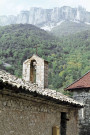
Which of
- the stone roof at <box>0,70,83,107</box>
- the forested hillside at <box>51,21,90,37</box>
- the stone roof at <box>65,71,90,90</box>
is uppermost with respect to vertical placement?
the forested hillside at <box>51,21,90,37</box>

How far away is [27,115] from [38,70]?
3.56 meters

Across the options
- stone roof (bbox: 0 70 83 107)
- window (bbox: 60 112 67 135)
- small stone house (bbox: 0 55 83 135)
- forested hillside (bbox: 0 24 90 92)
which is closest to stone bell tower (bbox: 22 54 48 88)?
small stone house (bbox: 0 55 83 135)

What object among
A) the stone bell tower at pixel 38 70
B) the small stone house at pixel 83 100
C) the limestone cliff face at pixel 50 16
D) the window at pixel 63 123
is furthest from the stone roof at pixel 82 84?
the limestone cliff face at pixel 50 16

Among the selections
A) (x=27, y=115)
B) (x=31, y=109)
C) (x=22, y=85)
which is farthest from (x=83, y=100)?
(x=22, y=85)

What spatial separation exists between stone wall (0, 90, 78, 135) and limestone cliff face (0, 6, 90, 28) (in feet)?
413

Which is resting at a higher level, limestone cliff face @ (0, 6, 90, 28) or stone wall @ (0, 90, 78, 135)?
limestone cliff face @ (0, 6, 90, 28)

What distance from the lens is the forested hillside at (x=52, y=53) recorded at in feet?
113

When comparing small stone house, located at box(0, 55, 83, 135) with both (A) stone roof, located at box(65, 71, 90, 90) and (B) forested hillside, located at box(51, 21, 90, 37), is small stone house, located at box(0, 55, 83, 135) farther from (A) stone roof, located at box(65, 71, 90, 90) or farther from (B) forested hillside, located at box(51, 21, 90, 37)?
(B) forested hillside, located at box(51, 21, 90, 37)

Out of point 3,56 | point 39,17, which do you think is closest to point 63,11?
point 39,17

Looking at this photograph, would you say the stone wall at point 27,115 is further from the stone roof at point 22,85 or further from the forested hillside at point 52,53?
the forested hillside at point 52,53

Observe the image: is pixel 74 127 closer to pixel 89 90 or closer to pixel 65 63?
pixel 89 90

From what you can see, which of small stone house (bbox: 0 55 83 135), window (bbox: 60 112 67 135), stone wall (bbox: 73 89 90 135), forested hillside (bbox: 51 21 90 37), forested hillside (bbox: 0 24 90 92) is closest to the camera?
small stone house (bbox: 0 55 83 135)

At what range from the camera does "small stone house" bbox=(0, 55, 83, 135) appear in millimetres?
5625

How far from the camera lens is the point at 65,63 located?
39219 mm
